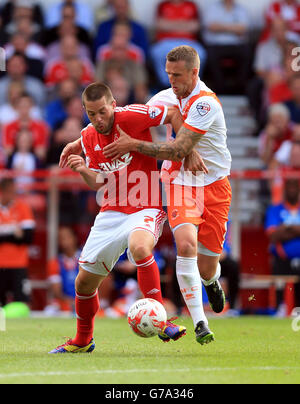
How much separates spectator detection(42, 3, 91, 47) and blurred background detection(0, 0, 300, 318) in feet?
0.07

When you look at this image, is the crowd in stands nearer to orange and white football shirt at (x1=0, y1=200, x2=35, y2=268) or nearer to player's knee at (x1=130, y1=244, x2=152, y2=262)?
orange and white football shirt at (x1=0, y1=200, x2=35, y2=268)

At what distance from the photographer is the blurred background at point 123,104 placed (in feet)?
42.9

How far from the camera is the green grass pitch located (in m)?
5.54

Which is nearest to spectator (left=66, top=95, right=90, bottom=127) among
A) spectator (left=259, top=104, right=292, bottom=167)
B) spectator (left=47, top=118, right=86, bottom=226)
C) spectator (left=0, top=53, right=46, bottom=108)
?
spectator (left=47, top=118, right=86, bottom=226)

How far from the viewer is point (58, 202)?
1377cm

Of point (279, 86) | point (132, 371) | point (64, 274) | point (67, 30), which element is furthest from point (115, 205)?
point (67, 30)

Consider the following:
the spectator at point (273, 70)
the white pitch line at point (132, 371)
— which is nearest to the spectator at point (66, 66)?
the spectator at point (273, 70)

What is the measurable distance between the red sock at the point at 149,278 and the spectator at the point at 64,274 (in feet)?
20.6

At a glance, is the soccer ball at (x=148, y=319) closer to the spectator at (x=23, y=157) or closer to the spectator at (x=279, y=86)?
the spectator at (x=23, y=157)

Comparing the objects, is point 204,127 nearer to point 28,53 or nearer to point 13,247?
point 13,247

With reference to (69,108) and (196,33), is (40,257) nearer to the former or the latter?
(69,108)

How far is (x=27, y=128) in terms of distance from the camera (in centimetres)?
1473
